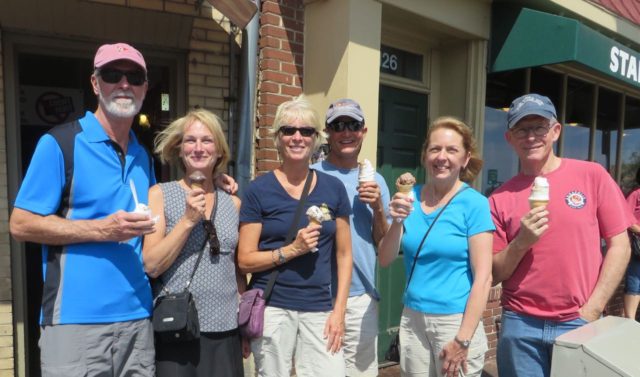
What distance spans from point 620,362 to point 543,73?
523 centimetres

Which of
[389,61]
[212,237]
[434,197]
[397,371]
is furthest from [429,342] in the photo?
[389,61]

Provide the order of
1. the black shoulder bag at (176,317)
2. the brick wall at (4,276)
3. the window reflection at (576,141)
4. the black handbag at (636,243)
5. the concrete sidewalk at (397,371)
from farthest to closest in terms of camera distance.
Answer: the window reflection at (576,141) → the black handbag at (636,243) → the concrete sidewalk at (397,371) → the brick wall at (4,276) → the black shoulder bag at (176,317)

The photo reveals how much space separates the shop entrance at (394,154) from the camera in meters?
4.73

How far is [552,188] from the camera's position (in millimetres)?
2432

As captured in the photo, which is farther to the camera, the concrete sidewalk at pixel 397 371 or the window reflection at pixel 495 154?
the window reflection at pixel 495 154

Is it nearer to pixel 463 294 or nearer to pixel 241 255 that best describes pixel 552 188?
pixel 463 294

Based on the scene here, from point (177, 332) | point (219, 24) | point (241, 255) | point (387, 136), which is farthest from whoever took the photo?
point (387, 136)

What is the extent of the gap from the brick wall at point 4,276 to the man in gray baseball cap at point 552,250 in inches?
121

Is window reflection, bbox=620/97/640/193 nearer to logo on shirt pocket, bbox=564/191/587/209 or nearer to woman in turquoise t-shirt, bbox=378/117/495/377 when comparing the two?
logo on shirt pocket, bbox=564/191/587/209

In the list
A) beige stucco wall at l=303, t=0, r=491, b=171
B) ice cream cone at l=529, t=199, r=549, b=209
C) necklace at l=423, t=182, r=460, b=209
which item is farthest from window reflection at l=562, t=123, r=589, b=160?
ice cream cone at l=529, t=199, r=549, b=209

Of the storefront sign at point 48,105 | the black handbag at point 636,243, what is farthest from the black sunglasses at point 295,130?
the black handbag at point 636,243

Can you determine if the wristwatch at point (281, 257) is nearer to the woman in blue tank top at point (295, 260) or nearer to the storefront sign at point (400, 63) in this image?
the woman in blue tank top at point (295, 260)

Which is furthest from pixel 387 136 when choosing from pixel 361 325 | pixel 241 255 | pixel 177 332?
pixel 177 332

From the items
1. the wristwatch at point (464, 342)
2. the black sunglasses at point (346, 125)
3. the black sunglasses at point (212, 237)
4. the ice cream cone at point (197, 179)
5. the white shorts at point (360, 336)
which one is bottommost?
the white shorts at point (360, 336)
